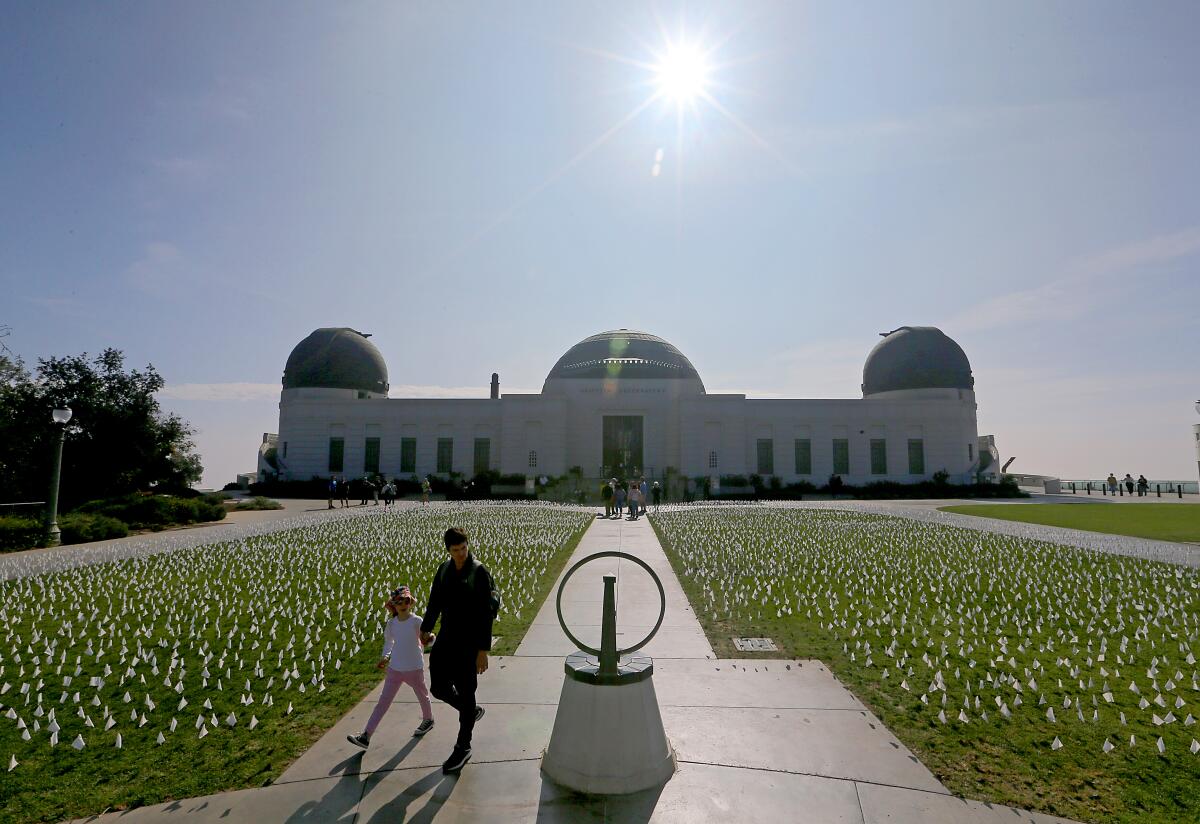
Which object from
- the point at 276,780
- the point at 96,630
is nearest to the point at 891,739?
the point at 276,780

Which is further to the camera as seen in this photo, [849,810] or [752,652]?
[752,652]

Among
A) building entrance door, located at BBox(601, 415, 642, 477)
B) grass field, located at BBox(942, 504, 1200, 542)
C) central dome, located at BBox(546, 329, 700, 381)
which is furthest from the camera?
central dome, located at BBox(546, 329, 700, 381)

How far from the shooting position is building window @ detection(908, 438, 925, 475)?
46.8m

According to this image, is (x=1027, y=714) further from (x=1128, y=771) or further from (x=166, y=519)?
(x=166, y=519)

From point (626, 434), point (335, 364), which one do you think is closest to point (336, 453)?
point (335, 364)

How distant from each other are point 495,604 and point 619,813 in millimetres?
1573

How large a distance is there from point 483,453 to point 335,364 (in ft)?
55.0

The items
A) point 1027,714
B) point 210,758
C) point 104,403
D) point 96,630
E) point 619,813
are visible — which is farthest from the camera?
point 104,403

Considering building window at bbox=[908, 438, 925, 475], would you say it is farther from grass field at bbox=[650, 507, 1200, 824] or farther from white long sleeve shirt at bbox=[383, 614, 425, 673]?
white long sleeve shirt at bbox=[383, 614, 425, 673]

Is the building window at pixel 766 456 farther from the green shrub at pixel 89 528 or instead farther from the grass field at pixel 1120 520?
Result: the green shrub at pixel 89 528

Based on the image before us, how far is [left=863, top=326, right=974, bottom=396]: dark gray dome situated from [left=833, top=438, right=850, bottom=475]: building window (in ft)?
31.8

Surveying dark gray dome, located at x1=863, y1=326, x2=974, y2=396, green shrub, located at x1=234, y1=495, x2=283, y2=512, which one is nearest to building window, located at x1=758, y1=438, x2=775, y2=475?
dark gray dome, located at x1=863, y1=326, x2=974, y2=396

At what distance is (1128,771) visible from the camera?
4.10 m

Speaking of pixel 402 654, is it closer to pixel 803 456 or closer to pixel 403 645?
pixel 403 645
